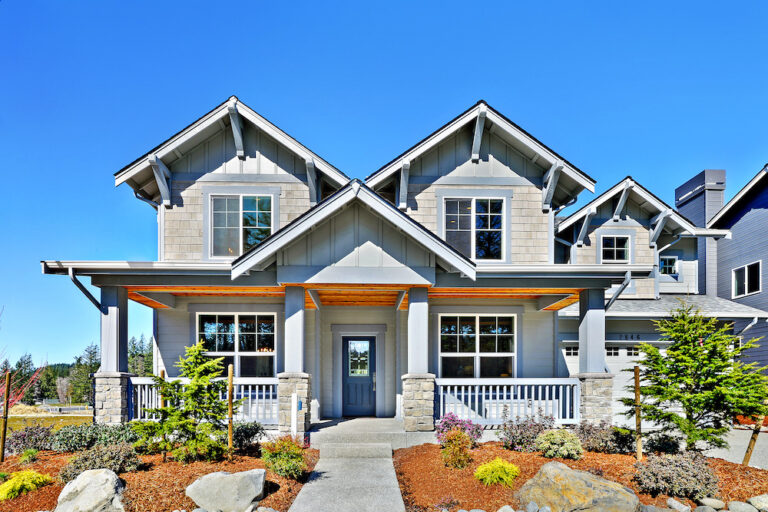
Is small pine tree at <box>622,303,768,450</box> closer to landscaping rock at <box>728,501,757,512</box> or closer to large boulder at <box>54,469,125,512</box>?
landscaping rock at <box>728,501,757,512</box>

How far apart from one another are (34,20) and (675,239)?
19007 mm

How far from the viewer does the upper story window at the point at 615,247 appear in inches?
613

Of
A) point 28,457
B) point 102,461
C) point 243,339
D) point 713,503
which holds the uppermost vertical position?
point 243,339

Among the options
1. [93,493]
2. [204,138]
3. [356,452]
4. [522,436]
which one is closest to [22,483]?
[93,493]

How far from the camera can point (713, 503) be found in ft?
21.2

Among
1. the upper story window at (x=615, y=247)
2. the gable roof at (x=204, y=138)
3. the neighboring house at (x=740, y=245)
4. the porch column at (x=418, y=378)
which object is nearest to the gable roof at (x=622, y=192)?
the upper story window at (x=615, y=247)

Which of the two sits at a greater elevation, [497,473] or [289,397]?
[289,397]

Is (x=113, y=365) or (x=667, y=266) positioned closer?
(x=113, y=365)

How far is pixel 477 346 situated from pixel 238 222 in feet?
21.0

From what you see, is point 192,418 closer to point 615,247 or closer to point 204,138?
point 204,138

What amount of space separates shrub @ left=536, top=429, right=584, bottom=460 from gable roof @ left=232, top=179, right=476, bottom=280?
130 inches

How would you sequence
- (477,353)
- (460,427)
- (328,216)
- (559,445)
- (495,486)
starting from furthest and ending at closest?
(477,353) < (328,216) < (460,427) < (559,445) < (495,486)

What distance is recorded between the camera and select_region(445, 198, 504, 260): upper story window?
12141 mm

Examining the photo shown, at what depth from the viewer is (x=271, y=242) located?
9281mm
